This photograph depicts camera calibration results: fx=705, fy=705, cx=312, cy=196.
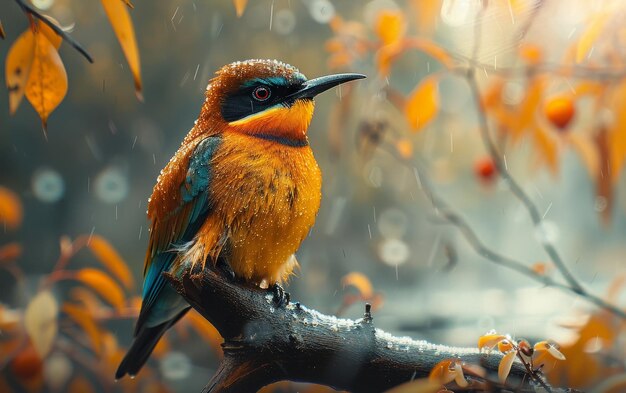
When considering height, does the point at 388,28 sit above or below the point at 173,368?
above

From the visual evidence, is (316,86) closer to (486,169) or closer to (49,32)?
(49,32)

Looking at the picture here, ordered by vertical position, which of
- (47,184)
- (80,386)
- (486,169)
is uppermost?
(486,169)

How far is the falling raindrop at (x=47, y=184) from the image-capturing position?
6.29 feet

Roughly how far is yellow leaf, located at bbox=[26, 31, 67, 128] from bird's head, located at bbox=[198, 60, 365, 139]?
12.0 inches

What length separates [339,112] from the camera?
4.36ft

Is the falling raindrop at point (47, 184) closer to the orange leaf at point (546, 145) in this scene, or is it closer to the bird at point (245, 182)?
the bird at point (245, 182)

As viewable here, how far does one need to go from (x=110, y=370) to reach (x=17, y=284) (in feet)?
1.41

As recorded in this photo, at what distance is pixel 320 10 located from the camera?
73.5 inches

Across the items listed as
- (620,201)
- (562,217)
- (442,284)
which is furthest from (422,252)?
(620,201)

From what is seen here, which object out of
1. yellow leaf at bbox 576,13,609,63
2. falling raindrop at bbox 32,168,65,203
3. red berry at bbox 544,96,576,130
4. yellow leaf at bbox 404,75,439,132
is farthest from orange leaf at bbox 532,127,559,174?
falling raindrop at bbox 32,168,65,203

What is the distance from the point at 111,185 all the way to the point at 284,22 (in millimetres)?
639

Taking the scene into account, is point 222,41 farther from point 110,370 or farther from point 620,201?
point 620,201

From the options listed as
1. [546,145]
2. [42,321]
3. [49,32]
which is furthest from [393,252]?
[49,32]

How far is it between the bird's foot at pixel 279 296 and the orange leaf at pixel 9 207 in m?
0.86
